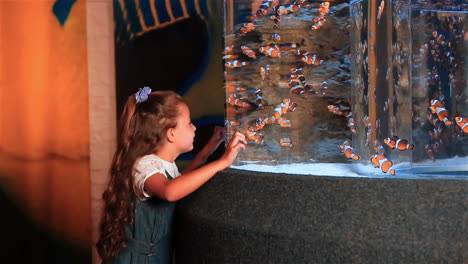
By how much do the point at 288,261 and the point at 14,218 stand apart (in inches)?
83.0

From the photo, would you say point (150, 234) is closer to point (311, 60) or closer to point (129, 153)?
point (129, 153)

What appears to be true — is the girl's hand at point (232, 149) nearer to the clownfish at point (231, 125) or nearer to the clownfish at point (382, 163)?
the clownfish at point (231, 125)

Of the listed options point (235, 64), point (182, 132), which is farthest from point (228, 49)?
point (182, 132)

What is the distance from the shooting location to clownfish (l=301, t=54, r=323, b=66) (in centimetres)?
138

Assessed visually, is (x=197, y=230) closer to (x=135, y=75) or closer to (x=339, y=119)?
(x=339, y=119)

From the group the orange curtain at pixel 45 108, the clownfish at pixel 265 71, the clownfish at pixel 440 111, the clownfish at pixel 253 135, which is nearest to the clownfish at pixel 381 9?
the clownfish at pixel 440 111

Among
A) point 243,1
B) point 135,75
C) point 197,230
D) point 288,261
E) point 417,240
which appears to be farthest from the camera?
point 135,75

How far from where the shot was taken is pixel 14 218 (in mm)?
2670

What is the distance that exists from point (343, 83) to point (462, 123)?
1.14 ft

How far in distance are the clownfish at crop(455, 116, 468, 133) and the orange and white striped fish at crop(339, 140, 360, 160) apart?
0.76 feet

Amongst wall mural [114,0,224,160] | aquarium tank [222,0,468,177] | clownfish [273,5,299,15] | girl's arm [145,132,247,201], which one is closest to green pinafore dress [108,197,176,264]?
girl's arm [145,132,247,201]

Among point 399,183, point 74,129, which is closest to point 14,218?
point 74,129

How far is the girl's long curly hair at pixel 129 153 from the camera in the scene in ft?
4.49

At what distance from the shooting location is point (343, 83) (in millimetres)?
1403
